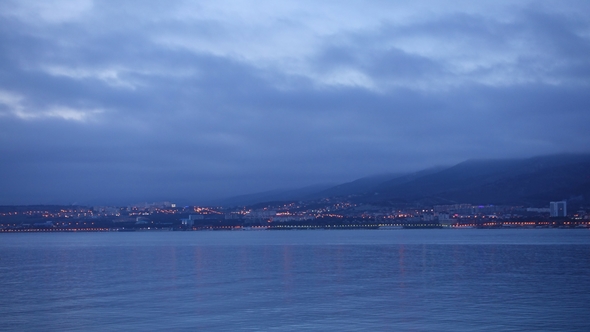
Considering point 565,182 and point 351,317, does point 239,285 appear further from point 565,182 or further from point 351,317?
point 565,182

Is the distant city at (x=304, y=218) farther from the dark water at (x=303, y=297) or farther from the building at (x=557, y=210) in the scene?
the dark water at (x=303, y=297)

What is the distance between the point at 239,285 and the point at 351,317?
9.64m

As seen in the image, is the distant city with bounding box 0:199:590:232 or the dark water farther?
the distant city with bounding box 0:199:590:232

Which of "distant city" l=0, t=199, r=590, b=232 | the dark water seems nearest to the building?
"distant city" l=0, t=199, r=590, b=232

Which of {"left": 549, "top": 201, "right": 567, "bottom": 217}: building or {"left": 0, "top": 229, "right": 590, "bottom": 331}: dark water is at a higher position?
{"left": 549, "top": 201, "right": 567, "bottom": 217}: building

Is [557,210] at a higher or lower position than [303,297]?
higher

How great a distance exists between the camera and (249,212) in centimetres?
16488

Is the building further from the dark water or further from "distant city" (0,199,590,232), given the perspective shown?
the dark water

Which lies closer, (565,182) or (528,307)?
(528,307)

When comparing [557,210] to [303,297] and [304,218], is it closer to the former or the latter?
[304,218]

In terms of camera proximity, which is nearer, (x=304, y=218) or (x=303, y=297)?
(x=303, y=297)

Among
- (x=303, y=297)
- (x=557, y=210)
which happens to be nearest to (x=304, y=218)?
(x=557, y=210)

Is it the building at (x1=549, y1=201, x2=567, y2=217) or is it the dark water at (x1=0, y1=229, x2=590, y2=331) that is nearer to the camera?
the dark water at (x1=0, y1=229, x2=590, y2=331)

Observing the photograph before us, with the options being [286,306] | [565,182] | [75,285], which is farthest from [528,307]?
[565,182]
